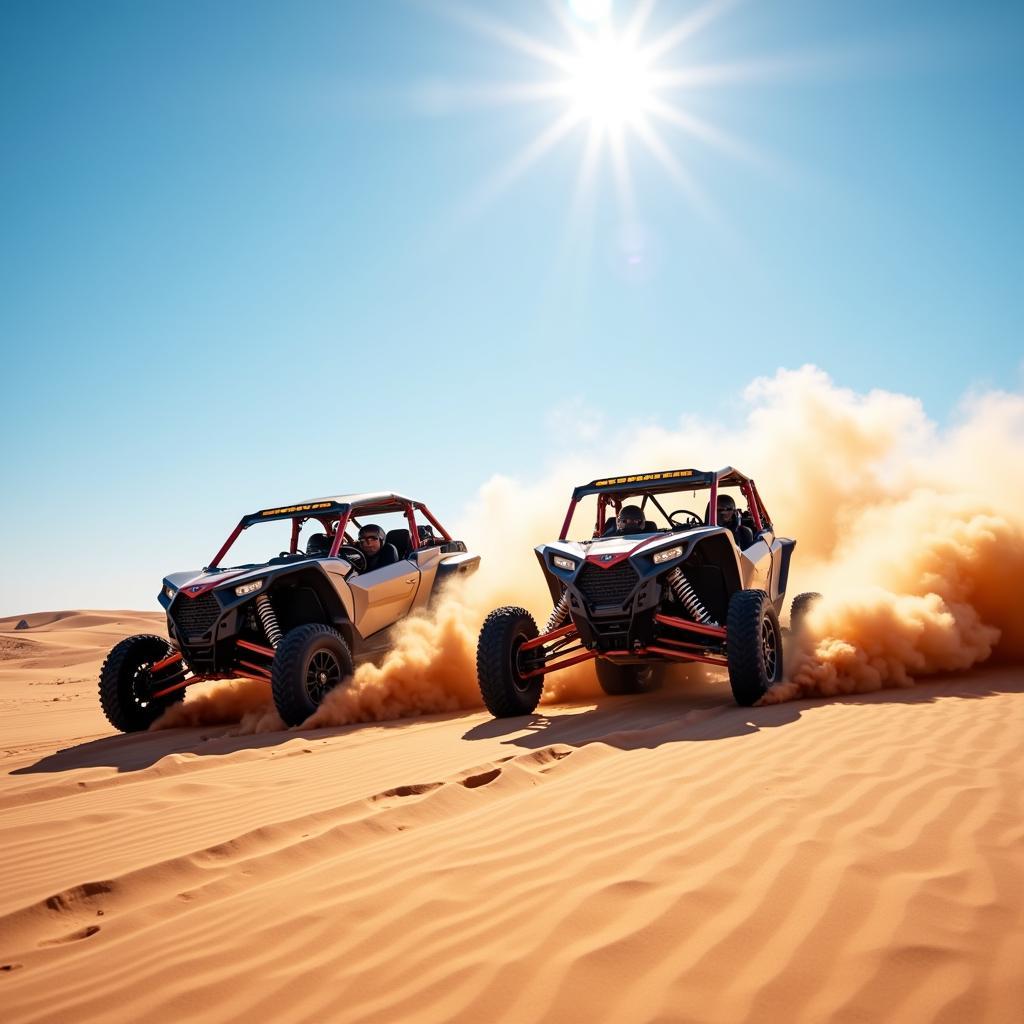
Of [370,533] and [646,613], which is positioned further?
[370,533]

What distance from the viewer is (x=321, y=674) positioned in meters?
8.06

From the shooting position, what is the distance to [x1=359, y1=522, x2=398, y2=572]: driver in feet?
Answer: 32.6

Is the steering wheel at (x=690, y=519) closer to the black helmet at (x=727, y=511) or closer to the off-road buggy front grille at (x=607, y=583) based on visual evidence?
the black helmet at (x=727, y=511)

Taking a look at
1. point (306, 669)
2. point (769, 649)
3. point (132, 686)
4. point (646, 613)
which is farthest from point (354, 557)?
point (769, 649)

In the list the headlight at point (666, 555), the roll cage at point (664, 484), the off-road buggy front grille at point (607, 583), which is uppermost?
the roll cage at point (664, 484)

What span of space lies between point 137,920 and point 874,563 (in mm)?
9395

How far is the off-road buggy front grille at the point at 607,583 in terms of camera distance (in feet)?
23.6

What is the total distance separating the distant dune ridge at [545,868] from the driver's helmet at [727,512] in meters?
2.28

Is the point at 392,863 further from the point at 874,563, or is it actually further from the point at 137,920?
the point at 874,563

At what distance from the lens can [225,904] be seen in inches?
113

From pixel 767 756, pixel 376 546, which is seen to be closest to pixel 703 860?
pixel 767 756

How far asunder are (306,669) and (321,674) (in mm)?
411

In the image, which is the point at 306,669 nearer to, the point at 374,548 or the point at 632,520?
the point at 374,548

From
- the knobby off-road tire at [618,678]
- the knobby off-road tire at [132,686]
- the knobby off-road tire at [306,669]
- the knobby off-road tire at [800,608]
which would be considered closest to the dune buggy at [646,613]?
the knobby off-road tire at [618,678]
